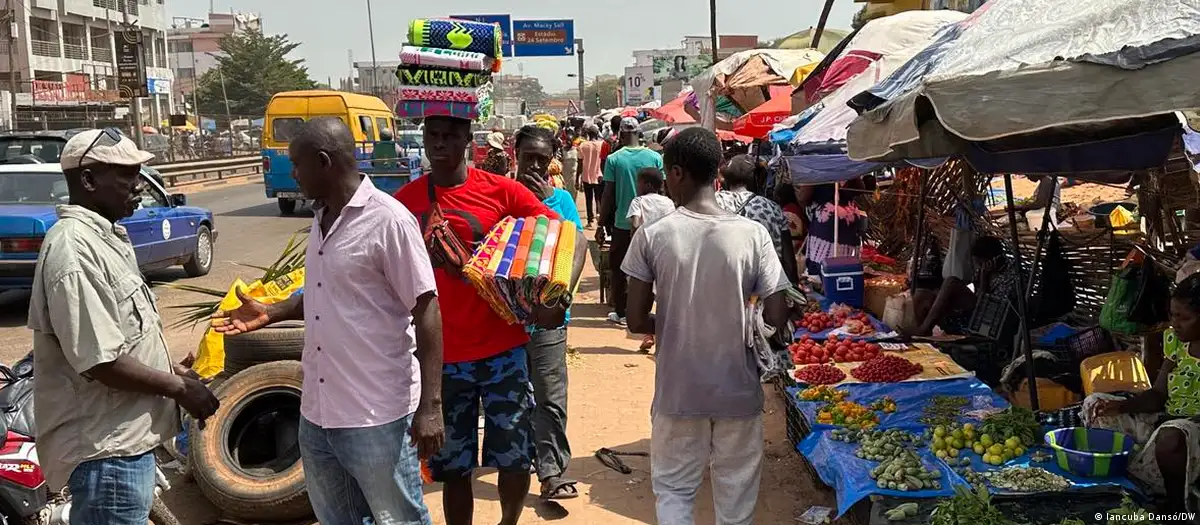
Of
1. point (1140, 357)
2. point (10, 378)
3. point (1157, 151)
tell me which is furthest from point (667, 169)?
point (1140, 357)

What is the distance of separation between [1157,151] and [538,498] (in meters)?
3.68

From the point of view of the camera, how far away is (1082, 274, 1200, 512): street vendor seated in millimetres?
3943

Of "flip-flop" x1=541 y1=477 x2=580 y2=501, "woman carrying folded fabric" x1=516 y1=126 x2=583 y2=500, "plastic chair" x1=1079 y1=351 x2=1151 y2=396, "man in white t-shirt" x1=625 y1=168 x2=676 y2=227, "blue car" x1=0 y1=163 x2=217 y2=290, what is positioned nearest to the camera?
"woman carrying folded fabric" x1=516 y1=126 x2=583 y2=500

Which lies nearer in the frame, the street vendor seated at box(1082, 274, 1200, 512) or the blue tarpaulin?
the street vendor seated at box(1082, 274, 1200, 512)

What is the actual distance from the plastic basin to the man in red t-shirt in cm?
240

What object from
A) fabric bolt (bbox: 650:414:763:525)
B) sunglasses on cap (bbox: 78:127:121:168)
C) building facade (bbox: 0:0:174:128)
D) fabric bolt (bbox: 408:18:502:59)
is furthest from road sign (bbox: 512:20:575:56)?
sunglasses on cap (bbox: 78:127:121:168)

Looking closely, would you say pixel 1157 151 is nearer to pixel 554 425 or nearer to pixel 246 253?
pixel 554 425

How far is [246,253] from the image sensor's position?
1495 cm

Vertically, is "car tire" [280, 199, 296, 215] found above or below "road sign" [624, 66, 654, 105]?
below

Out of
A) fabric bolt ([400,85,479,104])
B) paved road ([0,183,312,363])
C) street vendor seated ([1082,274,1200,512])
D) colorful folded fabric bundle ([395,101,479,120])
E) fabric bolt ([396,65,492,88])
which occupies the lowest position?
paved road ([0,183,312,363])

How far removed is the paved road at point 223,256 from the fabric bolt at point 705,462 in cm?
619

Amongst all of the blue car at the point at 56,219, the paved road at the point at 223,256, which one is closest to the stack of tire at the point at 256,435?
the blue car at the point at 56,219

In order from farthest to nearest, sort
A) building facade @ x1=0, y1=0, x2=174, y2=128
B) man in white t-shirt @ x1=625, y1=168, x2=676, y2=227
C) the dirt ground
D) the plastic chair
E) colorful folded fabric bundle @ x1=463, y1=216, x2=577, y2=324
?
building facade @ x1=0, y1=0, x2=174, y2=128 < man in white t-shirt @ x1=625, y1=168, x2=676, y2=227 < the plastic chair < the dirt ground < colorful folded fabric bundle @ x1=463, y1=216, x2=577, y2=324

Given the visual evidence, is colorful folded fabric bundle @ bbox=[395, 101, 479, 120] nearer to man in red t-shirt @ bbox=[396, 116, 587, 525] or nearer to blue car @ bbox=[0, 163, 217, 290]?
man in red t-shirt @ bbox=[396, 116, 587, 525]
